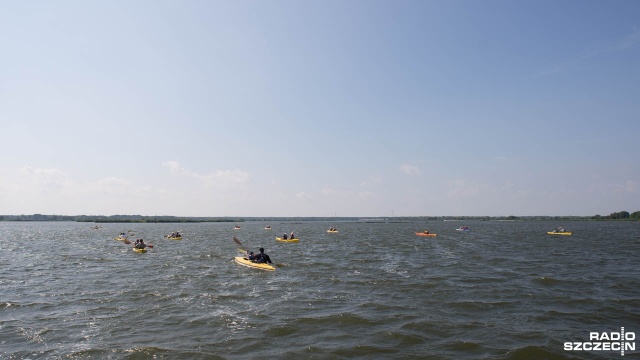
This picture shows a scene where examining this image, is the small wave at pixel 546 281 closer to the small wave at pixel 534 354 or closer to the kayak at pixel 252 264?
the small wave at pixel 534 354

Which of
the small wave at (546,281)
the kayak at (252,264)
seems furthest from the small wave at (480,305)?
the kayak at (252,264)

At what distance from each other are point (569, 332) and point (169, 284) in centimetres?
2052

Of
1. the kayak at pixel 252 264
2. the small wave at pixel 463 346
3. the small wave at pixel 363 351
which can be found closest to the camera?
the small wave at pixel 363 351

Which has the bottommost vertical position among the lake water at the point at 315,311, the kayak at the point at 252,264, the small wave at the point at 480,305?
the lake water at the point at 315,311

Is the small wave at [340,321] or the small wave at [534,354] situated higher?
the small wave at [534,354]

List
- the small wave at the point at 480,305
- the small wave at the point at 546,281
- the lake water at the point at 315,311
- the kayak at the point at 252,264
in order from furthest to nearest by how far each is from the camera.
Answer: the kayak at the point at 252,264 → the small wave at the point at 546,281 → the small wave at the point at 480,305 → the lake water at the point at 315,311

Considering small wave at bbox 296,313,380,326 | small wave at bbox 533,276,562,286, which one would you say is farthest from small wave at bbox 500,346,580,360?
small wave at bbox 533,276,562,286

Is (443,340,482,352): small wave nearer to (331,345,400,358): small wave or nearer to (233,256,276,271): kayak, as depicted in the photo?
(331,345,400,358): small wave

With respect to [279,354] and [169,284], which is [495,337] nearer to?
[279,354]

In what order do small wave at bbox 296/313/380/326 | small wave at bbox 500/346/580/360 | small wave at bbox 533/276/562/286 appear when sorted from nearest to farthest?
small wave at bbox 500/346/580/360
small wave at bbox 296/313/380/326
small wave at bbox 533/276/562/286

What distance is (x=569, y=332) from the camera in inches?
542

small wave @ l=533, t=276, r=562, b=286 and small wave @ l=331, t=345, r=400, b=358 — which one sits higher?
small wave @ l=533, t=276, r=562, b=286

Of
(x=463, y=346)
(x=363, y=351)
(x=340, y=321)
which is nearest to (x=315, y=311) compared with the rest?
(x=340, y=321)

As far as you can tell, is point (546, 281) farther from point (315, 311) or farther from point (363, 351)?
point (363, 351)
